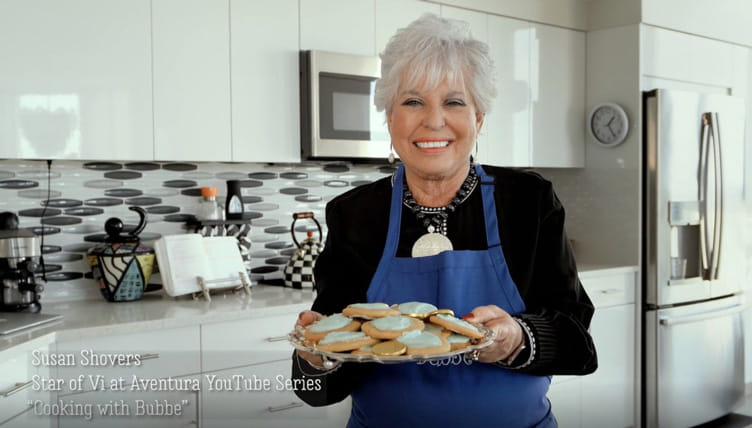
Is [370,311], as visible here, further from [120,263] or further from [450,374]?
[120,263]

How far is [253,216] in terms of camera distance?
3.25m

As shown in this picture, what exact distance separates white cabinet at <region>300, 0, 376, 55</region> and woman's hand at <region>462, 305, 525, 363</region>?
2034 mm

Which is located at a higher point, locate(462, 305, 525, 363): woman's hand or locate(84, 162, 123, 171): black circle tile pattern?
locate(84, 162, 123, 171): black circle tile pattern

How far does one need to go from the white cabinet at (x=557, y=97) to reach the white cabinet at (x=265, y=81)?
147cm

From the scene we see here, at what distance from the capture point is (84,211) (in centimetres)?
280

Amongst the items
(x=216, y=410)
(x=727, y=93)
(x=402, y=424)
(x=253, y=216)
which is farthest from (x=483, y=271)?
(x=727, y=93)

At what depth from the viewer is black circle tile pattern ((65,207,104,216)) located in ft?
9.09

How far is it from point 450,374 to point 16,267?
66.8 inches

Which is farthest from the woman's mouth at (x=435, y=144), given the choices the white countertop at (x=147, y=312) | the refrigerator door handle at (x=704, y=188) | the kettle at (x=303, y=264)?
the refrigerator door handle at (x=704, y=188)

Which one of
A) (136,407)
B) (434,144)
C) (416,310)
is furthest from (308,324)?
(136,407)

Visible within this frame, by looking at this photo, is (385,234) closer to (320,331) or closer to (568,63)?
(320,331)

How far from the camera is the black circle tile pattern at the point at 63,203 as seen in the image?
272 centimetres

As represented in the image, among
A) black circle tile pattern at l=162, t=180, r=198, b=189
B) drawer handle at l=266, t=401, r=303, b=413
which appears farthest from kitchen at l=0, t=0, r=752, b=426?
drawer handle at l=266, t=401, r=303, b=413

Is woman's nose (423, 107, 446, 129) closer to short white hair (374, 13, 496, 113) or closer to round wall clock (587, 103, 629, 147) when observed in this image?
short white hair (374, 13, 496, 113)
